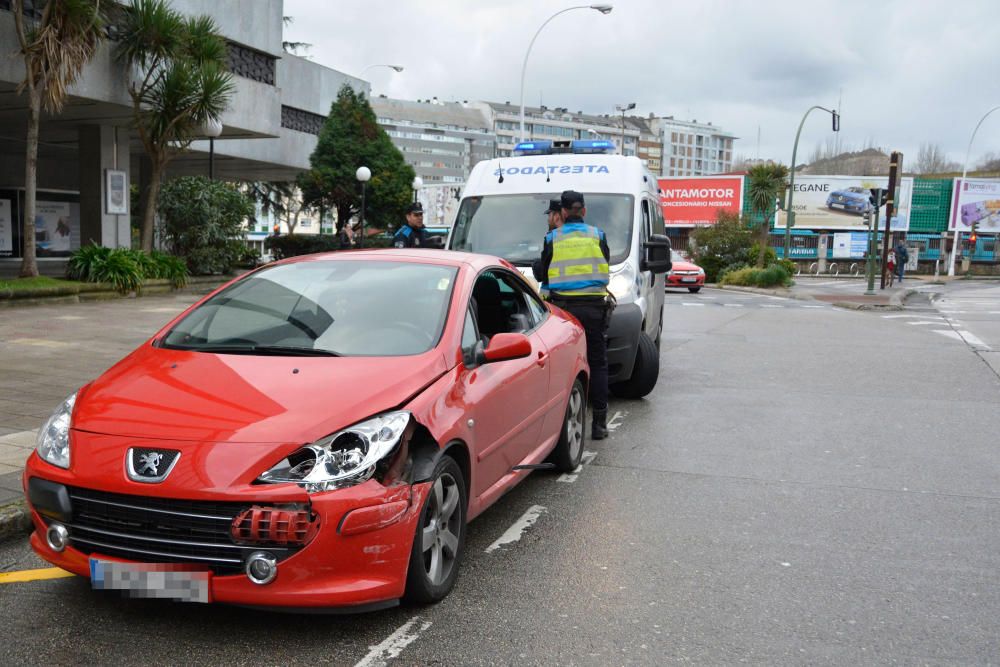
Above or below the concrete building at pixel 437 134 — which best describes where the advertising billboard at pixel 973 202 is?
below

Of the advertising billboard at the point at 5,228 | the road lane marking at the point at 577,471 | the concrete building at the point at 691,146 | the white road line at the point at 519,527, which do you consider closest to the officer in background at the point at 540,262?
the road lane marking at the point at 577,471

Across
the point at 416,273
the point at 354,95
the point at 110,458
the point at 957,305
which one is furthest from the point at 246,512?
the point at 354,95

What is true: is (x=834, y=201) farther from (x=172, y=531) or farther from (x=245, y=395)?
(x=172, y=531)

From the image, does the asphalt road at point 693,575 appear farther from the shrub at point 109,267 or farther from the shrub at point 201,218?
the shrub at point 201,218

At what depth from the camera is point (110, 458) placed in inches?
130

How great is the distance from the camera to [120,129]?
20438 millimetres

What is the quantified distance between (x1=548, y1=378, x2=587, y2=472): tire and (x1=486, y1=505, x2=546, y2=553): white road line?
26.9 inches

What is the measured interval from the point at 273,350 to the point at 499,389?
3.60 feet

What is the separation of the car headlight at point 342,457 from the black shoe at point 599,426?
3627 mm

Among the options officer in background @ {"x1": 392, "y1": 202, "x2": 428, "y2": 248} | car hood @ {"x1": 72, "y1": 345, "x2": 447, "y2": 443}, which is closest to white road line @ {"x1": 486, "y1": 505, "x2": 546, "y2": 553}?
car hood @ {"x1": 72, "y1": 345, "x2": 447, "y2": 443}

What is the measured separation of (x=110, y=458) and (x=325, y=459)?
78 cm

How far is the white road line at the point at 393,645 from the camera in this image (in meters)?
3.28

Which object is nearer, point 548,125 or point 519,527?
point 519,527

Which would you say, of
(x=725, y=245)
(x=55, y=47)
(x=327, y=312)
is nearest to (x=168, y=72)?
(x=55, y=47)
